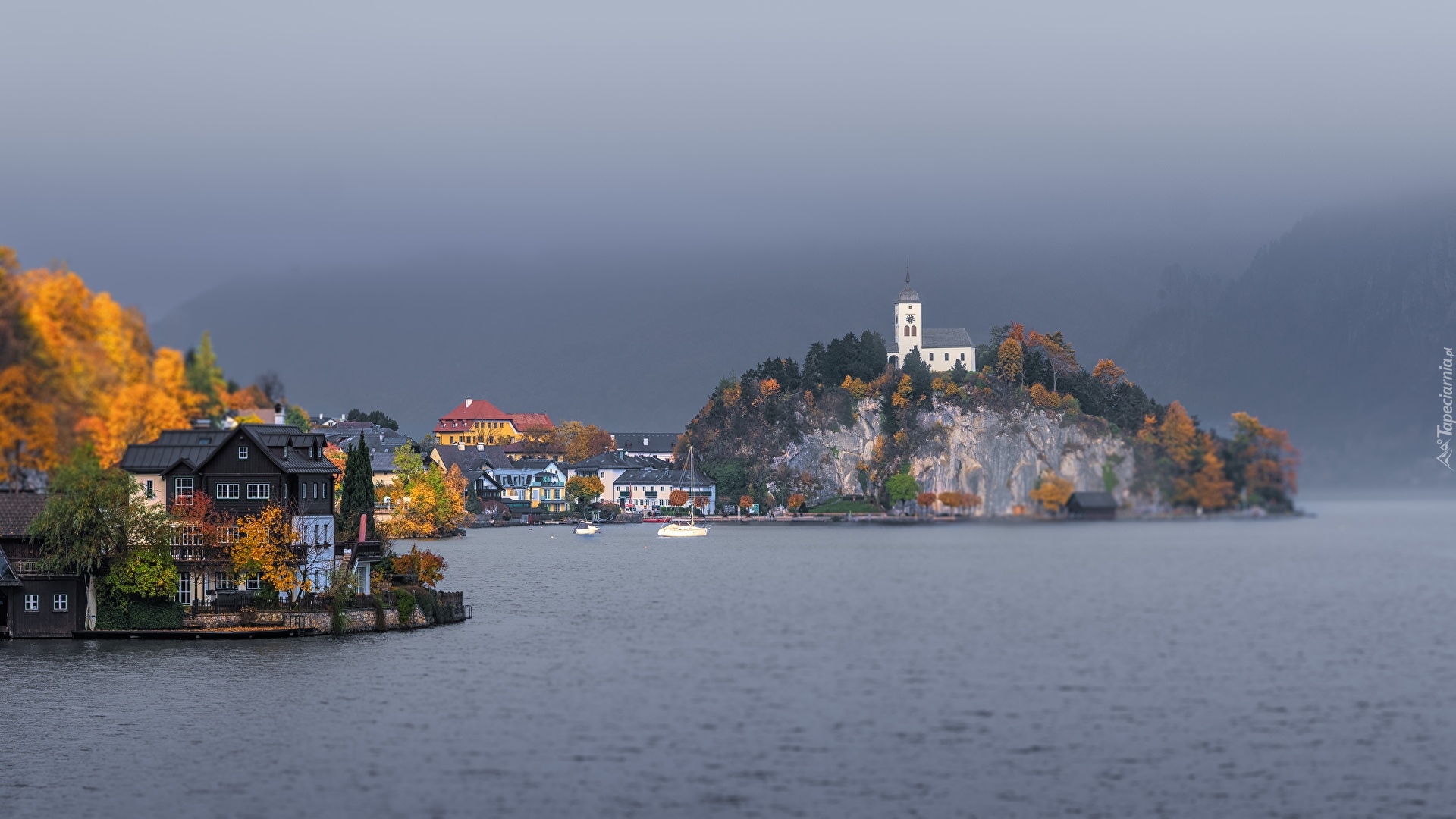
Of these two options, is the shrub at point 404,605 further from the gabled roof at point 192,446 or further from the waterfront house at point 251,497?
the gabled roof at point 192,446

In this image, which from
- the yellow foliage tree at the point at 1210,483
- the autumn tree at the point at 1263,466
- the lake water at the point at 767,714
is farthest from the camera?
the yellow foliage tree at the point at 1210,483

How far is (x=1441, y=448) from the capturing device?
126 meters

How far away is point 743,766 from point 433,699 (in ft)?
44.9

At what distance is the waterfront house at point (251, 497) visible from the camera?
5294cm

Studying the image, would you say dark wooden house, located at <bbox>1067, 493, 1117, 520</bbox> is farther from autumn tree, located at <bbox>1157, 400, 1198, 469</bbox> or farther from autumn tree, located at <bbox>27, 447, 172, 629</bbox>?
autumn tree, located at <bbox>27, 447, 172, 629</bbox>

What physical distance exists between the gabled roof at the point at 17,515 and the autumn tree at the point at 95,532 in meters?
0.24

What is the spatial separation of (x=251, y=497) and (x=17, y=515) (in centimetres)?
878

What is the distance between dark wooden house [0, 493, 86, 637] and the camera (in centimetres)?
5478

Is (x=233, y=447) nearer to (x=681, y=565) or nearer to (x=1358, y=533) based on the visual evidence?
(x=681, y=565)

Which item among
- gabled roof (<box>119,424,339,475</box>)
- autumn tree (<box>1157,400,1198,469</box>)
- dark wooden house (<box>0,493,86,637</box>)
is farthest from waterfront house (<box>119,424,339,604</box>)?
autumn tree (<box>1157,400,1198,469</box>)

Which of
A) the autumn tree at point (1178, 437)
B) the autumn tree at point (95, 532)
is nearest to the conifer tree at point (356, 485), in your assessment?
the autumn tree at point (95, 532)

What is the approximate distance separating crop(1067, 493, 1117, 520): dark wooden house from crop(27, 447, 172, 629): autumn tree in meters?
137

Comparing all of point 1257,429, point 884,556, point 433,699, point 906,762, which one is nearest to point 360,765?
point 433,699

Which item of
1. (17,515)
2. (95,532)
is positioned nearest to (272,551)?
(95,532)
